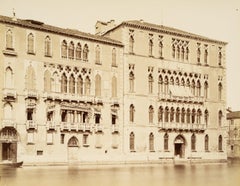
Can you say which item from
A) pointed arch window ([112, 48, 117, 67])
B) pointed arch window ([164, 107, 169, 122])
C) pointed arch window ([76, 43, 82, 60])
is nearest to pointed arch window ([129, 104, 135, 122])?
pointed arch window ([164, 107, 169, 122])

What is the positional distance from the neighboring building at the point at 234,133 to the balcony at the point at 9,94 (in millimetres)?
29802

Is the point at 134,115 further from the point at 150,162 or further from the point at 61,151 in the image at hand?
the point at 61,151

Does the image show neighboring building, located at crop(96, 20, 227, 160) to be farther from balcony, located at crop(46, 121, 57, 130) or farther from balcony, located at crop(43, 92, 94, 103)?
balcony, located at crop(46, 121, 57, 130)

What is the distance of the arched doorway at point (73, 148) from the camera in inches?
1148

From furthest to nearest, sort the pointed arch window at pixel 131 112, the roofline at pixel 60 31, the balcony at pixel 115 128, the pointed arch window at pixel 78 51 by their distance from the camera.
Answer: the pointed arch window at pixel 131 112
the balcony at pixel 115 128
the pointed arch window at pixel 78 51
the roofline at pixel 60 31

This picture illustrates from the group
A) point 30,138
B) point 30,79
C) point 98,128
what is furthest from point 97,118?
point 30,79

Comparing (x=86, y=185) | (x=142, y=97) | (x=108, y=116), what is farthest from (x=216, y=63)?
(x=86, y=185)

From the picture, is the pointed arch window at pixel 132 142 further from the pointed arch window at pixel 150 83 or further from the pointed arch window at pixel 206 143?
the pointed arch window at pixel 206 143

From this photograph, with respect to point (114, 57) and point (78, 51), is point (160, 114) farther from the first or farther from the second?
point (78, 51)

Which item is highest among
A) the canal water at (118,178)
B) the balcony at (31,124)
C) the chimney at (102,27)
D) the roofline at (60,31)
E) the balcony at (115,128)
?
the chimney at (102,27)

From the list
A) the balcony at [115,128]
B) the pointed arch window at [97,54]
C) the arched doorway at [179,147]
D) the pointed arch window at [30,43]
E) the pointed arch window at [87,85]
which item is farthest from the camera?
the arched doorway at [179,147]

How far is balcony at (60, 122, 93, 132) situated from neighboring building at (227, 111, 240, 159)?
25175mm

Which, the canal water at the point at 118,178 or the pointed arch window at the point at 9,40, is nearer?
the canal water at the point at 118,178

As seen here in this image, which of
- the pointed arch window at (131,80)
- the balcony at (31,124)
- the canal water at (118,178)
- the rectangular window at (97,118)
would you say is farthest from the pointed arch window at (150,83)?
the canal water at (118,178)
